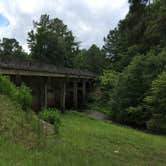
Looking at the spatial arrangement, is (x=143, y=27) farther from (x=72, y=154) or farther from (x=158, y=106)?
(x=72, y=154)

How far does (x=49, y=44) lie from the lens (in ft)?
188

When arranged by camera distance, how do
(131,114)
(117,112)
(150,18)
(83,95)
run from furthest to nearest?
(83,95), (150,18), (117,112), (131,114)

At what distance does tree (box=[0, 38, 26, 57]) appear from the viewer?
69.4 metres

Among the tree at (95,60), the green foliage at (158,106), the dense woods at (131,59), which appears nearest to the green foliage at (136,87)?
the dense woods at (131,59)

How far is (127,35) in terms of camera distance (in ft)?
136

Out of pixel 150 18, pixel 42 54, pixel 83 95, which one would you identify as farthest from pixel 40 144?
pixel 42 54

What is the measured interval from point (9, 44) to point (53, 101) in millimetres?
33131

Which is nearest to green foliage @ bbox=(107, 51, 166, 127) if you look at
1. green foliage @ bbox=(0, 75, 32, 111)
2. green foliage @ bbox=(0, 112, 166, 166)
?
green foliage @ bbox=(0, 75, 32, 111)

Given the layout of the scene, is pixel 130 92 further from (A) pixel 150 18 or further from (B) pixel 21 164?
(B) pixel 21 164

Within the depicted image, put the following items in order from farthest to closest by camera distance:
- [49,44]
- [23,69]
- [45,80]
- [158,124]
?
[49,44], [45,80], [23,69], [158,124]

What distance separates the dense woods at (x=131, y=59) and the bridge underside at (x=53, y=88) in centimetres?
299

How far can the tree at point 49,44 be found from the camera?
188 feet

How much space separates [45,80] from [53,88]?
11.2 metres

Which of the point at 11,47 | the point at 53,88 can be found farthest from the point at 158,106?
the point at 11,47
